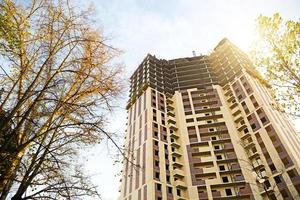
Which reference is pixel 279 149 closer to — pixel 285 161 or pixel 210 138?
pixel 285 161

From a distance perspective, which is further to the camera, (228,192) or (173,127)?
(173,127)

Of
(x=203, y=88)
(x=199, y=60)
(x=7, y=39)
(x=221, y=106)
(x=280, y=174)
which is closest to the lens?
(x=7, y=39)

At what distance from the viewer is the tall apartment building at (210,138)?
38281 mm

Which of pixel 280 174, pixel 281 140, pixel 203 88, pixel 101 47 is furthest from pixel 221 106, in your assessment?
pixel 101 47

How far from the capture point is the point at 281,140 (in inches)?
1553

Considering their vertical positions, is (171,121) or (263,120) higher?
(171,121)

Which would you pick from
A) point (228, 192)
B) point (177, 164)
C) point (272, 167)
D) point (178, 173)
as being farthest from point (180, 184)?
point (272, 167)

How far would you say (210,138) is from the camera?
160ft

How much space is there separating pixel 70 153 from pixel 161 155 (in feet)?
123

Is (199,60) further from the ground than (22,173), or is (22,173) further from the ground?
(199,60)

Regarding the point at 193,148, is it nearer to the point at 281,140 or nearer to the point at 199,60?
the point at 281,140

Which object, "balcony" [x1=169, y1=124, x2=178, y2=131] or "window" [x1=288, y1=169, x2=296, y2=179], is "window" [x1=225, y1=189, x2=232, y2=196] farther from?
"balcony" [x1=169, y1=124, x2=178, y2=131]

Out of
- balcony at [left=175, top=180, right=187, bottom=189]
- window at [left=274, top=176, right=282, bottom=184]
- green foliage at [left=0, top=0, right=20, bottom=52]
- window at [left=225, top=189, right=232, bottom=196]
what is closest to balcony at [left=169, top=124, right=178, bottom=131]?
balcony at [left=175, top=180, right=187, bottom=189]

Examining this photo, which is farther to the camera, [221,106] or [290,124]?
[221,106]
